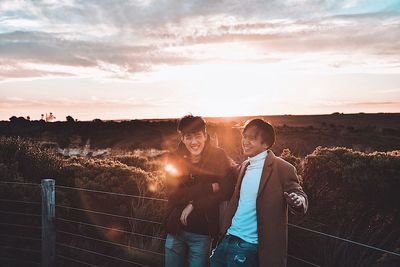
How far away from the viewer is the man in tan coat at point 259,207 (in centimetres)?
361

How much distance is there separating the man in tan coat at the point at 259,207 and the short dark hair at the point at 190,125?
49cm

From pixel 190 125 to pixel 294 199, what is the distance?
1231 millimetres

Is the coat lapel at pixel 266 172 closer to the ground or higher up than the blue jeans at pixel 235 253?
higher up

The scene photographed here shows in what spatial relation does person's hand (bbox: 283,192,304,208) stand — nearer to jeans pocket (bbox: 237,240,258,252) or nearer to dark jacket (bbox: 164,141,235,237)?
jeans pocket (bbox: 237,240,258,252)

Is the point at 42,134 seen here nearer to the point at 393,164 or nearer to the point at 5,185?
the point at 5,185

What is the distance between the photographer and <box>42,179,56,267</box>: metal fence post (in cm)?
625

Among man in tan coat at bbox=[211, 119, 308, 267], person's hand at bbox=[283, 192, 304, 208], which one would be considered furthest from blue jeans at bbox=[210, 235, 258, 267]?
person's hand at bbox=[283, 192, 304, 208]

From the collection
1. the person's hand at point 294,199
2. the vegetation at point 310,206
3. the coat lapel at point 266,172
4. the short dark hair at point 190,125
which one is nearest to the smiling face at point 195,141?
the short dark hair at point 190,125

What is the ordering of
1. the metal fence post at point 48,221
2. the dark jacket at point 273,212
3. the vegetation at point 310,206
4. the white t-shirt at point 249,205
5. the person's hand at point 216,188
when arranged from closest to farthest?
1. the dark jacket at point 273,212
2. the white t-shirt at point 249,205
3. the person's hand at point 216,188
4. the vegetation at point 310,206
5. the metal fence post at point 48,221

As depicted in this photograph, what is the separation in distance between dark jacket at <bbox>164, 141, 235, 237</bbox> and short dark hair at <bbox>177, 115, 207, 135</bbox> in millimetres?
192

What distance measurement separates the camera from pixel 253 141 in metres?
3.79

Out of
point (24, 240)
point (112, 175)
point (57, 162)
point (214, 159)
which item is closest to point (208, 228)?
point (214, 159)

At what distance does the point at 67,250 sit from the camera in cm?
754

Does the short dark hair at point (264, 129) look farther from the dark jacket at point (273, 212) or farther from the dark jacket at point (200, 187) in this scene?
the dark jacket at point (200, 187)
